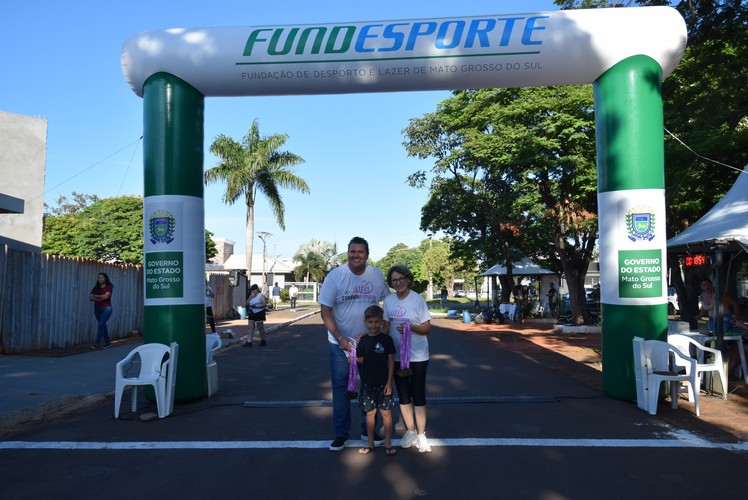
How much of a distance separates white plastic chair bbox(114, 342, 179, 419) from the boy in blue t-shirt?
9.26 ft

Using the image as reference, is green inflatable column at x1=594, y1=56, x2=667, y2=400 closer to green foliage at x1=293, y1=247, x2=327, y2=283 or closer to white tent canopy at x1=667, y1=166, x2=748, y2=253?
white tent canopy at x1=667, y1=166, x2=748, y2=253

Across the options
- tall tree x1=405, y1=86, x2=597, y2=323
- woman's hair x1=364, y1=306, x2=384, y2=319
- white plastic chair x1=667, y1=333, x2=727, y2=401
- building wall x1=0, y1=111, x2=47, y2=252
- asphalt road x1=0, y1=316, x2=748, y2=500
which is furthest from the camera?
building wall x1=0, y1=111, x2=47, y2=252

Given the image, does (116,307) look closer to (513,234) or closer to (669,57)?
(669,57)

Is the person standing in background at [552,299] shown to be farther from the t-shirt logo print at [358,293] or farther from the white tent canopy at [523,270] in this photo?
the t-shirt logo print at [358,293]

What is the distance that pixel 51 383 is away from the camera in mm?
8688

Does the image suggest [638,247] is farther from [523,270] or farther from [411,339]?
[523,270]

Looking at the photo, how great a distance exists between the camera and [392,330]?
17.8ft

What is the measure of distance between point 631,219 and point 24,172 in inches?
819

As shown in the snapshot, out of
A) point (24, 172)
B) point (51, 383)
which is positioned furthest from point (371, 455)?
point (24, 172)

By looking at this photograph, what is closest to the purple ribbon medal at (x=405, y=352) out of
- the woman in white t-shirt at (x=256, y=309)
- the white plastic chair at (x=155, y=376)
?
the white plastic chair at (x=155, y=376)

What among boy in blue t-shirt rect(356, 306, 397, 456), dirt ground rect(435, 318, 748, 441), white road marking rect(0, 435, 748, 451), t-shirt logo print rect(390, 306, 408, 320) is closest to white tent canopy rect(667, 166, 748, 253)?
dirt ground rect(435, 318, 748, 441)

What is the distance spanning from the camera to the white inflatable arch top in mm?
7617

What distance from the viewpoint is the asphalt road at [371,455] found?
14.7 feet

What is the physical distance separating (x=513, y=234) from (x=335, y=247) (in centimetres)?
4763
